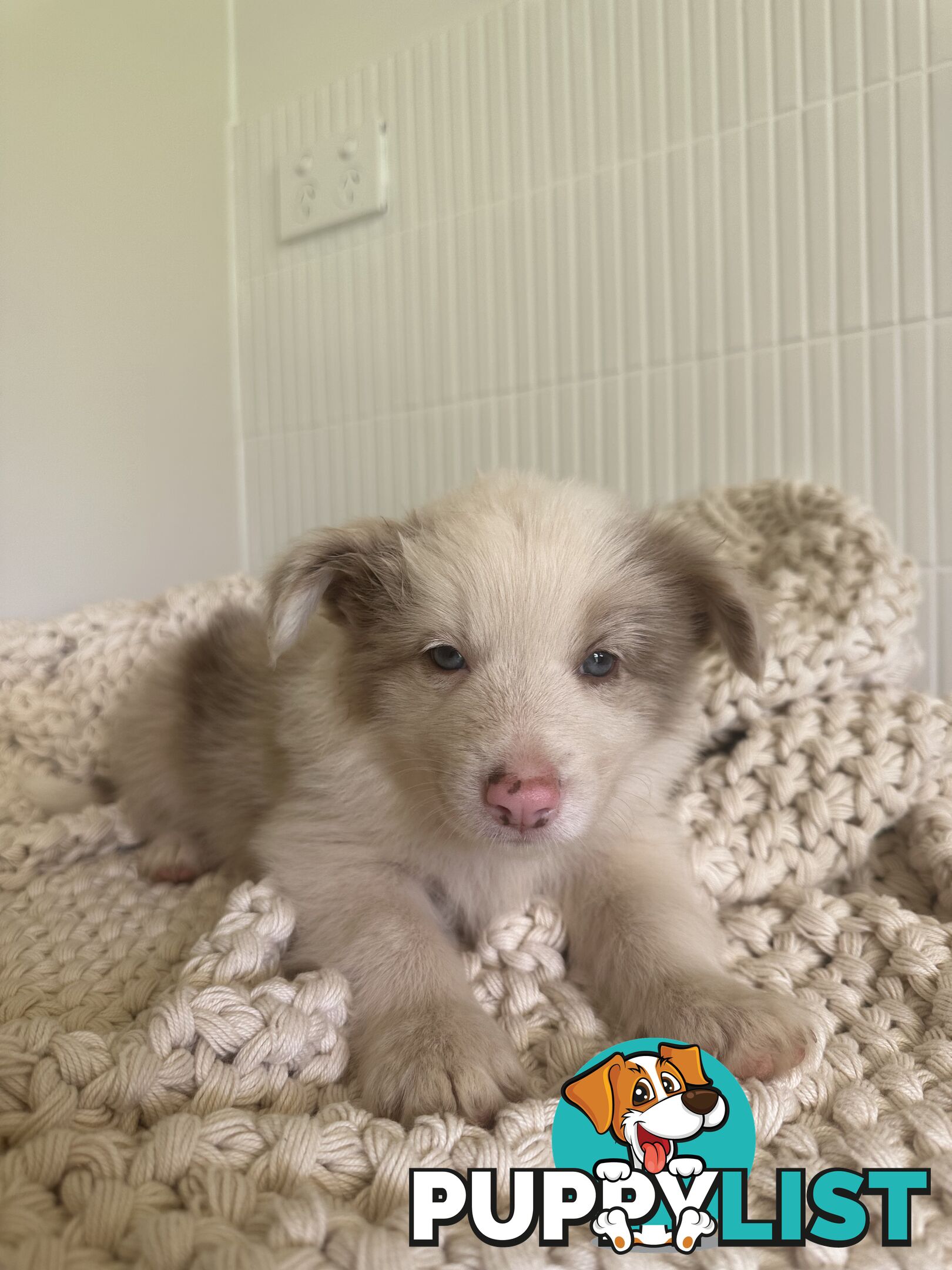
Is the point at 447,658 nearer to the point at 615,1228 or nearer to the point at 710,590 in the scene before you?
the point at 710,590

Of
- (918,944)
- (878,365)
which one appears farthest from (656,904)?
(878,365)

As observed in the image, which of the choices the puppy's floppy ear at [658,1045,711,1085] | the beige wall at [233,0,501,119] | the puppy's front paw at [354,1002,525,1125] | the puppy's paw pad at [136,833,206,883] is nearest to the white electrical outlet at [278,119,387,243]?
the beige wall at [233,0,501,119]

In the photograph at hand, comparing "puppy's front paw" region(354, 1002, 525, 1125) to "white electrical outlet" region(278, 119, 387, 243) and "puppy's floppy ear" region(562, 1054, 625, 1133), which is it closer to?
"puppy's floppy ear" region(562, 1054, 625, 1133)

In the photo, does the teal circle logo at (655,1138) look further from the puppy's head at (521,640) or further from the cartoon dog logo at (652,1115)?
the puppy's head at (521,640)

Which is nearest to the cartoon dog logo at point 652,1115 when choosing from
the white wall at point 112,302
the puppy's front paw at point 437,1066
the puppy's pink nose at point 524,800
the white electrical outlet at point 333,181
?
the puppy's front paw at point 437,1066

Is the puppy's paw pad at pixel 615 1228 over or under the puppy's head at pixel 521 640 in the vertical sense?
under

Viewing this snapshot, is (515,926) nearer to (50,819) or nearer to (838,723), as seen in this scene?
(838,723)

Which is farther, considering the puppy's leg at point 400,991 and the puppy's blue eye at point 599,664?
the puppy's blue eye at point 599,664
